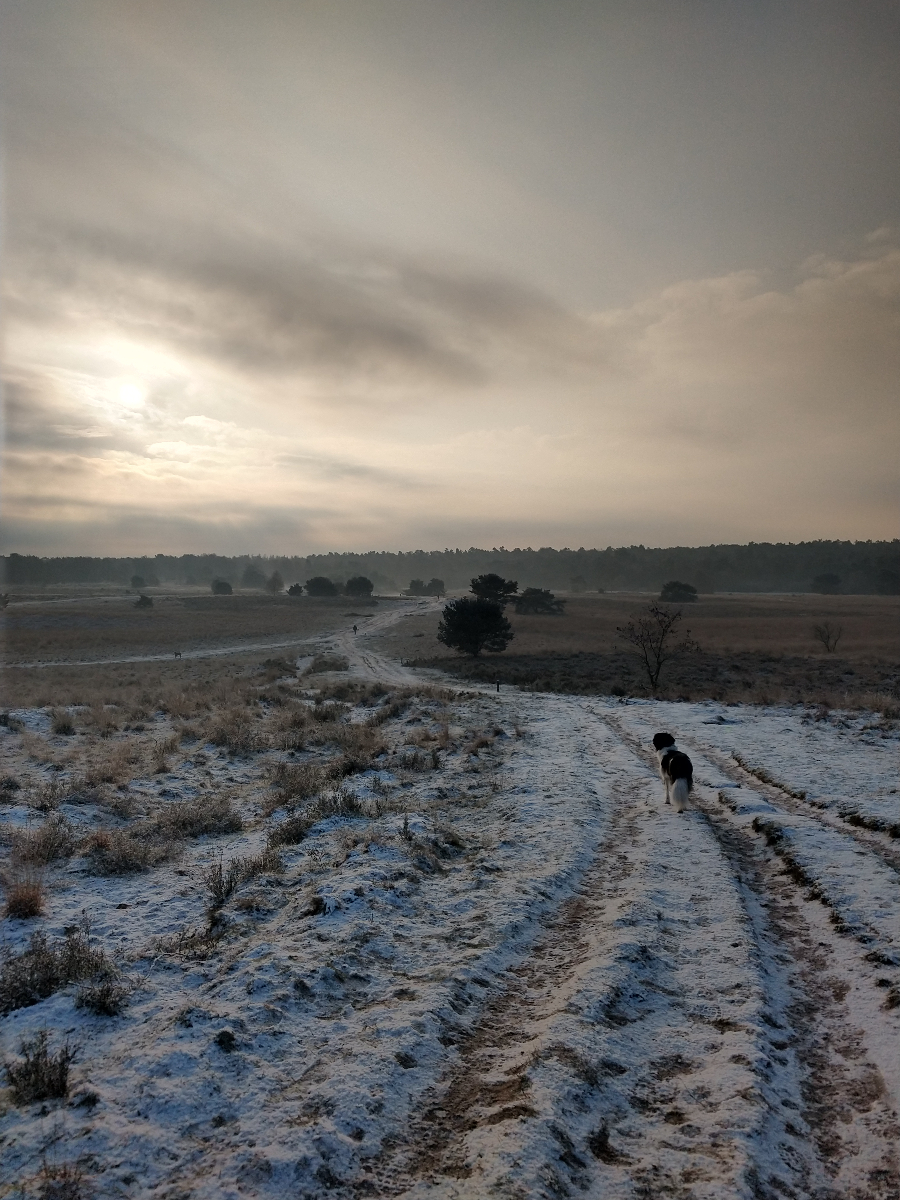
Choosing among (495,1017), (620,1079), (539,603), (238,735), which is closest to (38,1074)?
(495,1017)

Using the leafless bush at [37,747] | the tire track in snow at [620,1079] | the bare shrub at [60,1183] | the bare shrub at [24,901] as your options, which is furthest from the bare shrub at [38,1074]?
the leafless bush at [37,747]

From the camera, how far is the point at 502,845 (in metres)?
9.70

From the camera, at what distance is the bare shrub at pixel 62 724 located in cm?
1845

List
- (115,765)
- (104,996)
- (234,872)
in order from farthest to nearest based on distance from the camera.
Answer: (115,765) < (234,872) < (104,996)

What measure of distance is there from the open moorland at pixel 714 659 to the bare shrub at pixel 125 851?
20.7 m

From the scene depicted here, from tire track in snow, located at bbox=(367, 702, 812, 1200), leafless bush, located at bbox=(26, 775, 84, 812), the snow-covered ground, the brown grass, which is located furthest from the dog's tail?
the brown grass

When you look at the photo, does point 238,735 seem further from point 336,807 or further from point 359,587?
point 359,587

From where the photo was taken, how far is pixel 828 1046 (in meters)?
4.97

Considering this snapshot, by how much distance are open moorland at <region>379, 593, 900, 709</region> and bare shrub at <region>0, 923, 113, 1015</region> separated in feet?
72.8

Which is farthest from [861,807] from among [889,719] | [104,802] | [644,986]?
[104,802]

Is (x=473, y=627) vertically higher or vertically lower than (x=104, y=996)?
higher

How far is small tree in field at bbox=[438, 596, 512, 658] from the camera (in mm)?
45156

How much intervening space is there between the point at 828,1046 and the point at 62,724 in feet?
64.0

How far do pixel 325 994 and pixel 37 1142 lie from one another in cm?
226
